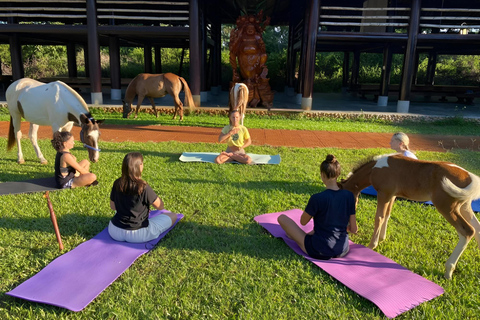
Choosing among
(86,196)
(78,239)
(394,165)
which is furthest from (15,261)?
(394,165)

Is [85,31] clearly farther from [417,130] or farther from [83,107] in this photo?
[417,130]

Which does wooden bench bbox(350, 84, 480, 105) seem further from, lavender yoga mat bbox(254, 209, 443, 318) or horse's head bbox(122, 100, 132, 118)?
lavender yoga mat bbox(254, 209, 443, 318)

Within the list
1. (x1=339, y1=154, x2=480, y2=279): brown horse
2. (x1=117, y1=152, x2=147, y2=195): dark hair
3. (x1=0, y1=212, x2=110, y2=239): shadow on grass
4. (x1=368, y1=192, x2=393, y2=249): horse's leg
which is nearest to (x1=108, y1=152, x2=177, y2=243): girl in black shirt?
(x1=117, y1=152, x2=147, y2=195): dark hair

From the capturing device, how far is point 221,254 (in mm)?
3260

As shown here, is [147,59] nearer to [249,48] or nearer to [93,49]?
[93,49]

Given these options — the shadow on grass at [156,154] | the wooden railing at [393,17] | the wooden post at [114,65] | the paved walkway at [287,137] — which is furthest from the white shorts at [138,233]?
the wooden post at [114,65]

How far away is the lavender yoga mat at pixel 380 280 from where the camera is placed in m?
2.56

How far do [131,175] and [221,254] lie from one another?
1.15m

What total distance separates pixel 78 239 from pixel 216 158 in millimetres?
3159

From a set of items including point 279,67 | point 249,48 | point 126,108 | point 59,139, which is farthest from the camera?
point 279,67

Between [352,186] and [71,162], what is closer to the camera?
[352,186]

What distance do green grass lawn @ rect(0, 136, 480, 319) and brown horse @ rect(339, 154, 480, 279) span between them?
38cm

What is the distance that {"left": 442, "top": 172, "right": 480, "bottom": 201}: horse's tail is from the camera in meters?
2.65

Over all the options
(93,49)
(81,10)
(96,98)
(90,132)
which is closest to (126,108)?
(96,98)
